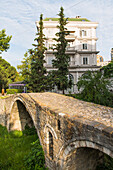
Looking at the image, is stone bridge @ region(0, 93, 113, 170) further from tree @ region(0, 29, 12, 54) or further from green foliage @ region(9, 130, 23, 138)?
tree @ region(0, 29, 12, 54)

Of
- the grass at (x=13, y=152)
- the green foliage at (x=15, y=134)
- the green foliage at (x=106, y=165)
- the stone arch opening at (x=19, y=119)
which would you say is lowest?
the green foliage at (x=15, y=134)

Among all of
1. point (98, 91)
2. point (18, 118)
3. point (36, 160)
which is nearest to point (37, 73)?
point (18, 118)

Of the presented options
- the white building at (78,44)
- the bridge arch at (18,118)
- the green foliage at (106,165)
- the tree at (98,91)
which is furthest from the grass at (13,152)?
the white building at (78,44)

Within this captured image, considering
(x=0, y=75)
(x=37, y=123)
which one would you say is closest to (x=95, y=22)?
(x=0, y=75)

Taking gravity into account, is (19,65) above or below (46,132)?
above

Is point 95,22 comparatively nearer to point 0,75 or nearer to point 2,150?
point 0,75

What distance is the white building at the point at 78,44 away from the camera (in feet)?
79.7

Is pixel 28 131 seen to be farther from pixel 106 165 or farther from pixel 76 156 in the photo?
pixel 76 156

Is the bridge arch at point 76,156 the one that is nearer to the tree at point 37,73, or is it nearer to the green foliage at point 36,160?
the green foliage at point 36,160

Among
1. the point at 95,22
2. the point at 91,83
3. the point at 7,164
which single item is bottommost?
the point at 7,164

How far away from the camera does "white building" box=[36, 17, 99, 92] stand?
2430 centimetres

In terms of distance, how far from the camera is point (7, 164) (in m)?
8.87

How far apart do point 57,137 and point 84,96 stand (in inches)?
239

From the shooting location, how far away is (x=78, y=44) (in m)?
25.5
